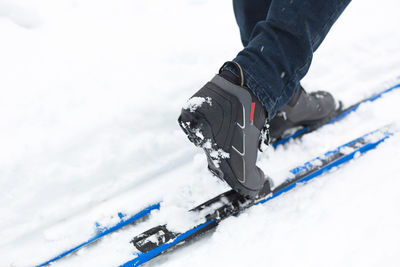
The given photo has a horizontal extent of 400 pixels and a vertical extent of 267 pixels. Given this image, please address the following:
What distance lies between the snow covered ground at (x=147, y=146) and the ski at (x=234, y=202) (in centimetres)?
4

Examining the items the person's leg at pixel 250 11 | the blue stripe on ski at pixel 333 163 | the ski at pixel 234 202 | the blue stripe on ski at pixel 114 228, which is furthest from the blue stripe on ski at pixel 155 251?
the person's leg at pixel 250 11

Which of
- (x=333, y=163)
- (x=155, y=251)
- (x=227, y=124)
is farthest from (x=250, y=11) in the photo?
(x=155, y=251)

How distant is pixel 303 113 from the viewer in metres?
1.34

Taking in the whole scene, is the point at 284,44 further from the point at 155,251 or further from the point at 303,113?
the point at 155,251

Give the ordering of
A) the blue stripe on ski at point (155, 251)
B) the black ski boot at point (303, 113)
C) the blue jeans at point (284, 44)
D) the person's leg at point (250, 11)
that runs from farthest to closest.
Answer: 1. the black ski boot at point (303, 113)
2. the person's leg at point (250, 11)
3. the blue stripe on ski at point (155, 251)
4. the blue jeans at point (284, 44)

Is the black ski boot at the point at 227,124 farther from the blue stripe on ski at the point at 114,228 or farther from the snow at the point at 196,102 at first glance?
the blue stripe on ski at the point at 114,228

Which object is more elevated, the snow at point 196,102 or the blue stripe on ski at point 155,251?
the snow at point 196,102

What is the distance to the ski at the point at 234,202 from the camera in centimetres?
94

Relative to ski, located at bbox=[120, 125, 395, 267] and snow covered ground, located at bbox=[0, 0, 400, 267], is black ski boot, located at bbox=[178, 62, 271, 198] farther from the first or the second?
snow covered ground, located at bbox=[0, 0, 400, 267]

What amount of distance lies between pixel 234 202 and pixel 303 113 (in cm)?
61

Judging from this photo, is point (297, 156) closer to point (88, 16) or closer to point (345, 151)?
point (345, 151)

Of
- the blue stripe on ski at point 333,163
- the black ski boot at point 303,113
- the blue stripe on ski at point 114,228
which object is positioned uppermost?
the black ski boot at point 303,113

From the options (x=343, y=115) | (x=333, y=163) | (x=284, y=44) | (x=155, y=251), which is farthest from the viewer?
(x=343, y=115)

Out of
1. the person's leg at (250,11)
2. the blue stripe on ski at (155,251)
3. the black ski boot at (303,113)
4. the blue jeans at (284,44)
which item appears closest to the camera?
the blue jeans at (284,44)
